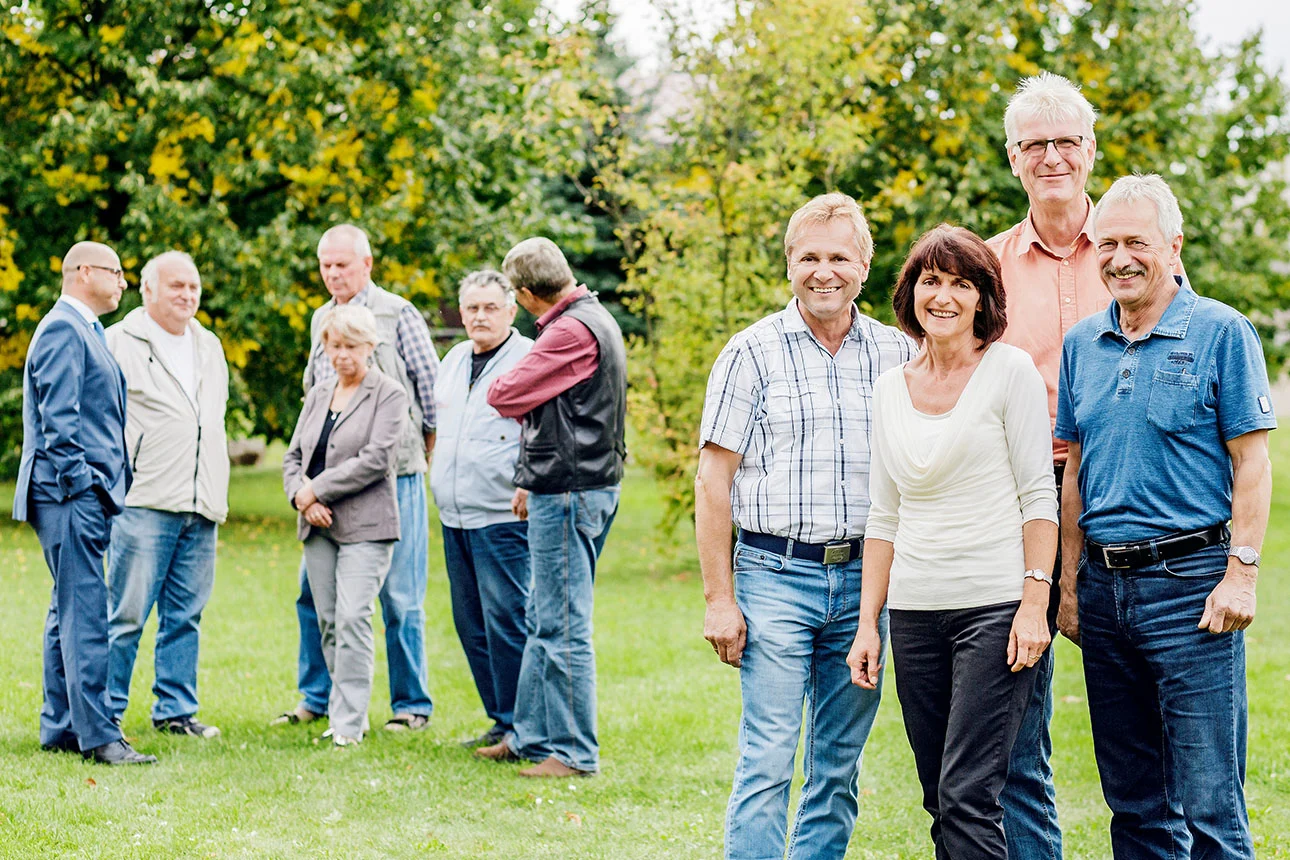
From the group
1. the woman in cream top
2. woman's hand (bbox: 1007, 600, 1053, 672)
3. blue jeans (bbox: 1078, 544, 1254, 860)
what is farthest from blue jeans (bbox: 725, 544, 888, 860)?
blue jeans (bbox: 1078, 544, 1254, 860)

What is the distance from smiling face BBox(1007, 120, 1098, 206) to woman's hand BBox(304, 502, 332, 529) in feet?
12.3

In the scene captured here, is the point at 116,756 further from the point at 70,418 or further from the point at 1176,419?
A: the point at 1176,419

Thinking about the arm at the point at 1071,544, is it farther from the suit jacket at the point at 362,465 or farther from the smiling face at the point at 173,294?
the smiling face at the point at 173,294

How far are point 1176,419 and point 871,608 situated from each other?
3.11ft

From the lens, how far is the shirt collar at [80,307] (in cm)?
620

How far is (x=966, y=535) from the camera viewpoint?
3.63m

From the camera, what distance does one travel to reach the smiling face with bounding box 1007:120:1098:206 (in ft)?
13.1

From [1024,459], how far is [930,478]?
246 mm

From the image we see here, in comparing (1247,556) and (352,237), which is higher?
(352,237)

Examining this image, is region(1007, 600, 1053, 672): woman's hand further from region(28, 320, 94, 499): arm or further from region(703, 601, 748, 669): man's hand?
region(28, 320, 94, 499): arm

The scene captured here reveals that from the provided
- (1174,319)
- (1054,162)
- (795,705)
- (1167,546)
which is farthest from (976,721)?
(1054,162)

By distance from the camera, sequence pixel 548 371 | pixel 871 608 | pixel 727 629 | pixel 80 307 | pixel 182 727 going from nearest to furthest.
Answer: pixel 871 608 → pixel 727 629 → pixel 548 371 → pixel 80 307 → pixel 182 727

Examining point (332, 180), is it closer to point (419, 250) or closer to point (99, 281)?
point (419, 250)

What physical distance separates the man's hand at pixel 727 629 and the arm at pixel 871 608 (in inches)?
12.4
